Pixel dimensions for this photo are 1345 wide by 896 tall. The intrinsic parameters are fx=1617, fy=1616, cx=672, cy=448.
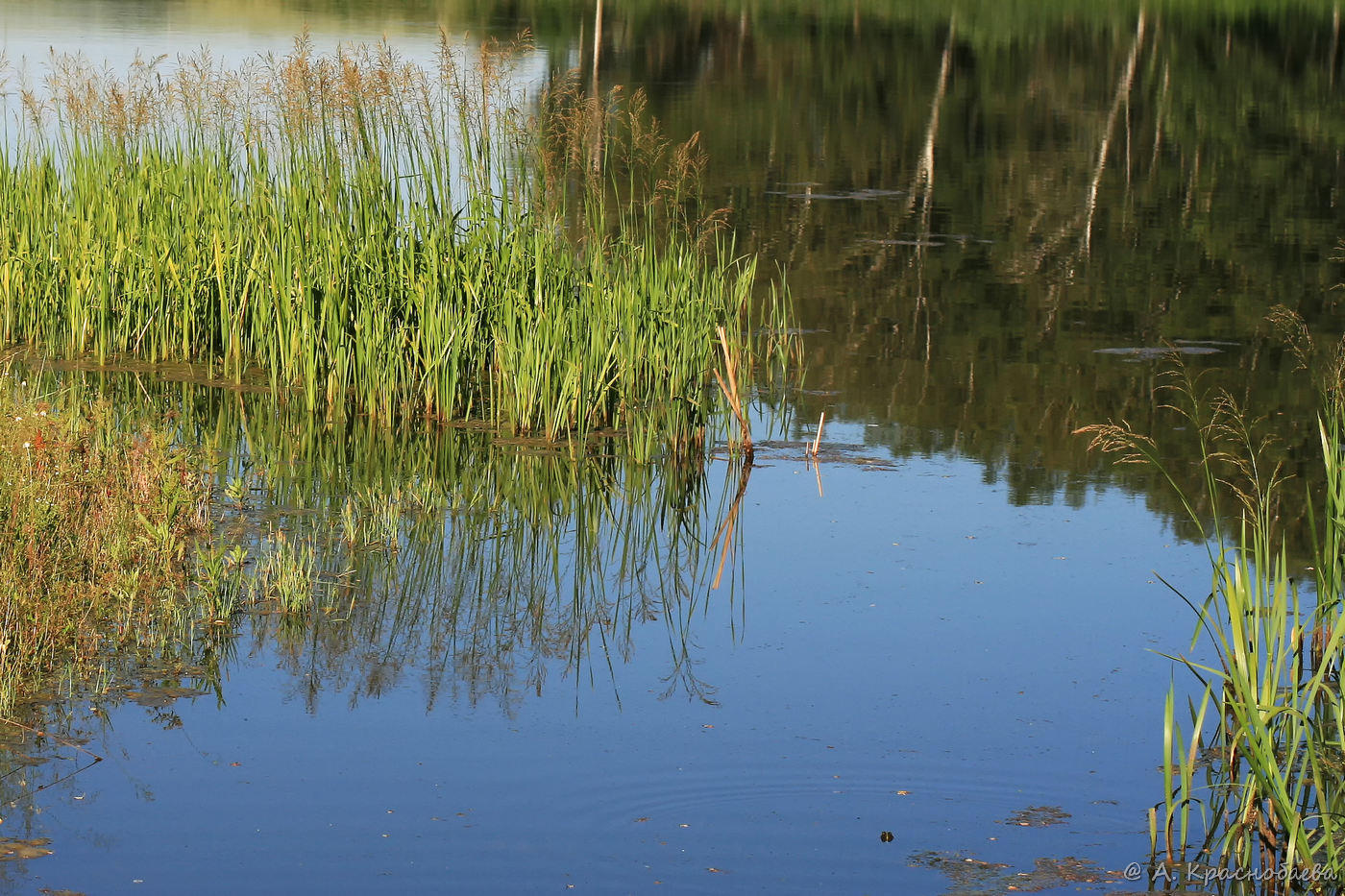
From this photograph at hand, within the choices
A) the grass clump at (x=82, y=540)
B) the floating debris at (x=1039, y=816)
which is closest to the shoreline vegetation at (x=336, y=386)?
the grass clump at (x=82, y=540)

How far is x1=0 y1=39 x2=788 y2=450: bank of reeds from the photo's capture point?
821 cm

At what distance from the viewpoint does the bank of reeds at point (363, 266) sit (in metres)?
8.21

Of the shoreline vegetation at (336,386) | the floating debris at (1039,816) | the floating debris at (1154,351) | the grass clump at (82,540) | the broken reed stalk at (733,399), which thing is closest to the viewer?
the floating debris at (1039,816)

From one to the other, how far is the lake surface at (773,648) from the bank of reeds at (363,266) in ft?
1.35

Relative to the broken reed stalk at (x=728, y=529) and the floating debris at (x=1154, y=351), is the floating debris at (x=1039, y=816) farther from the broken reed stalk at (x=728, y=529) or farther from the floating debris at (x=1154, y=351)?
the floating debris at (x=1154, y=351)

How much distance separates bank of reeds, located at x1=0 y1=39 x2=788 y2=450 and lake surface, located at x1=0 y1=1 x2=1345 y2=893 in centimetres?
41

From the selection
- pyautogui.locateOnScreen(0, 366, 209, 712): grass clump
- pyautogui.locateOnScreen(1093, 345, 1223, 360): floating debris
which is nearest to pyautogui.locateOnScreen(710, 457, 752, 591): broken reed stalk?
pyautogui.locateOnScreen(0, 366, 209, 712): grass clump

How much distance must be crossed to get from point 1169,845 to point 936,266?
955 cm

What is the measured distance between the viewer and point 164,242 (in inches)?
358

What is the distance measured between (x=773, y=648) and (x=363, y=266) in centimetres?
366

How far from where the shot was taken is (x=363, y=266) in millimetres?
8344

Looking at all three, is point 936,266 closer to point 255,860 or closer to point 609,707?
point 609,707

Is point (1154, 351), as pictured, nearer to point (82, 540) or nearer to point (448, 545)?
point (448, 545)

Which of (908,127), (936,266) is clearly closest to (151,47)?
(908,127)
